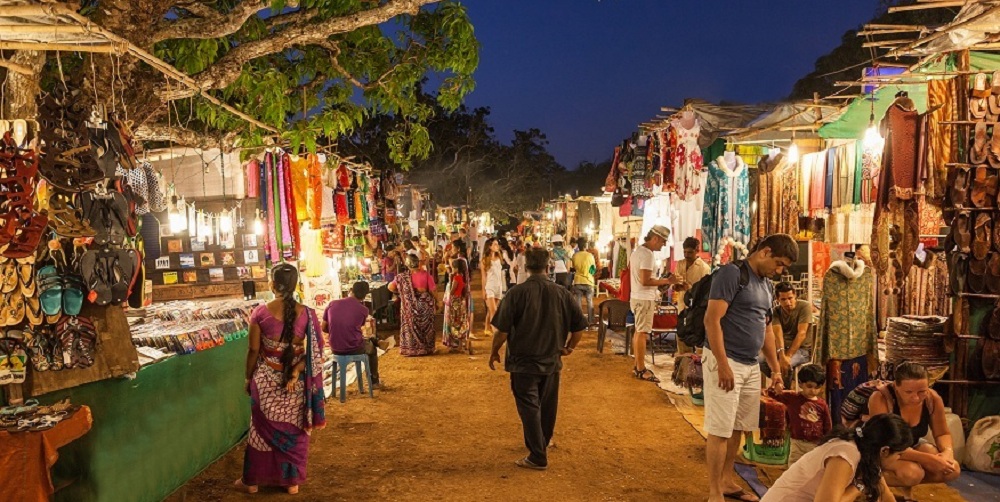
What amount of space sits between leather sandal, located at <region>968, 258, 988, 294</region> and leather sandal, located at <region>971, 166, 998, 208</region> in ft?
1.77

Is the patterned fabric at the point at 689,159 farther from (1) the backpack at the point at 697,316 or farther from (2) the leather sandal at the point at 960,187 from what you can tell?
(1) the backpack at the point at 697,316

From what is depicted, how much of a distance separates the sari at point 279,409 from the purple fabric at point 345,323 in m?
3.00

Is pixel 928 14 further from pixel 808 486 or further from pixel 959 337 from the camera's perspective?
pixel 808 486

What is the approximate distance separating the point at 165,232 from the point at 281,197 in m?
2.10

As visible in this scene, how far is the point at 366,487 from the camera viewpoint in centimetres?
593

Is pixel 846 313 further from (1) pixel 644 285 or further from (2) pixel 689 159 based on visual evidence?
(2) pixel 689 159

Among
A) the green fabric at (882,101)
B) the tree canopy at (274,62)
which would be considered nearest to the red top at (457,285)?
the tree canopy at (274,62)

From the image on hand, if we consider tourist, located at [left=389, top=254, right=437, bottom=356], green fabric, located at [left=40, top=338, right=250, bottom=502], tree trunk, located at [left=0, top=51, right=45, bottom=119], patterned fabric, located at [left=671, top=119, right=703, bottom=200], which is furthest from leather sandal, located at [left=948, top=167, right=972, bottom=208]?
tourist, located at [left=389, top=254, right=437, bottom=356]

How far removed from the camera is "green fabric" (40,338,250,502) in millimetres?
4527

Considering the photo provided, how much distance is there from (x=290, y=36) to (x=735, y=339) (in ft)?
16.7

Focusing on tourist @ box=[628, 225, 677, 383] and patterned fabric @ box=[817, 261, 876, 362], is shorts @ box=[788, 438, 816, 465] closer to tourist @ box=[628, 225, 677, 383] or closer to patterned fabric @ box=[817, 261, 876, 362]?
patterned fabric @ box=[817, 261, 876, 362]

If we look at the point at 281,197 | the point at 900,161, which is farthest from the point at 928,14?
the point at 281,197

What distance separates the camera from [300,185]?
11016mm

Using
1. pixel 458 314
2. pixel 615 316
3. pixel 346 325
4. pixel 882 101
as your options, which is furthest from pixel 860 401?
pixel 458 314
